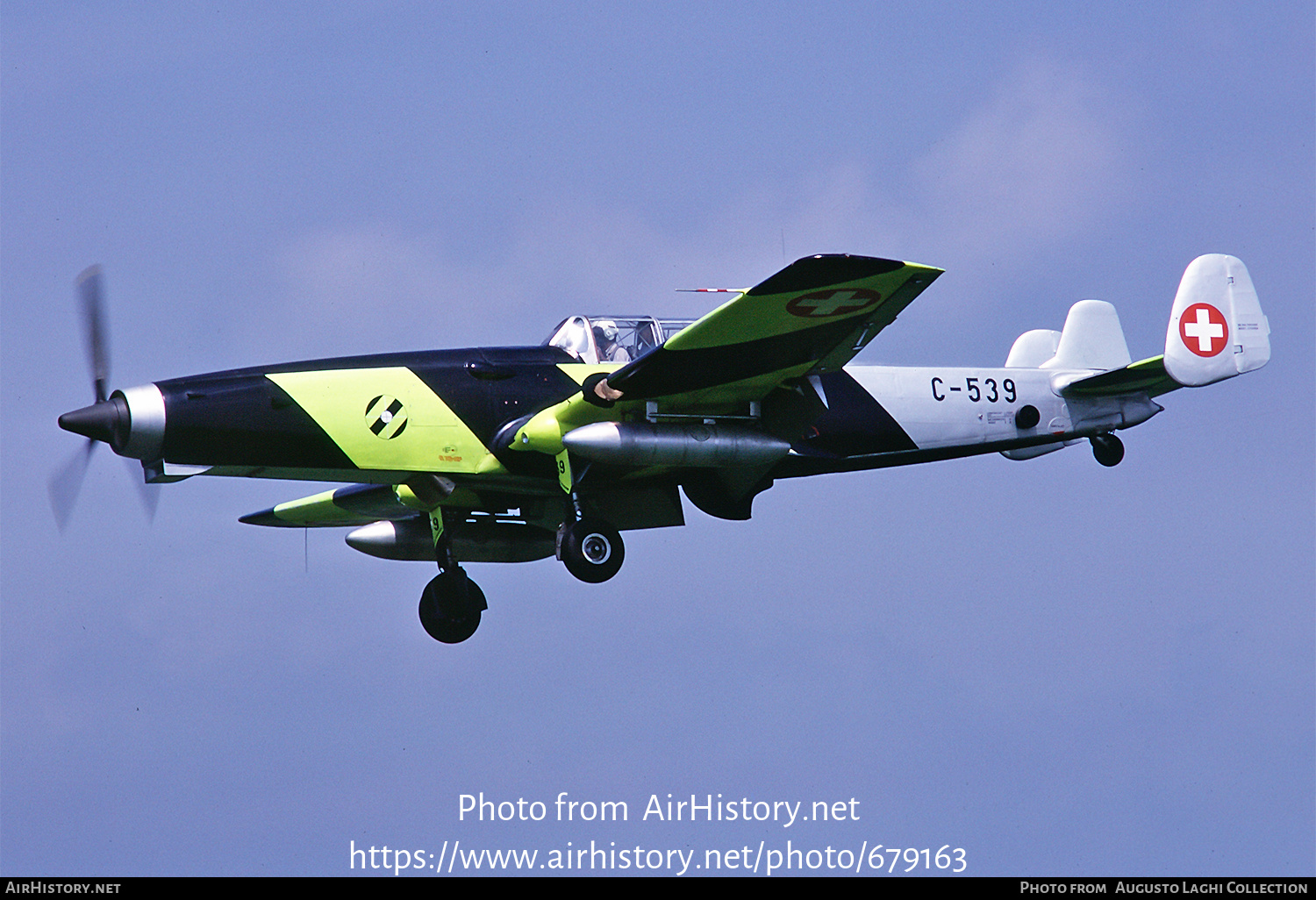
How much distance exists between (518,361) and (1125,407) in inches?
286

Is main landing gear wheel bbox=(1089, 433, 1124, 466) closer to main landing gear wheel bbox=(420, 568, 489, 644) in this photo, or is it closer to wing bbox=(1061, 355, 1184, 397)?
wing bbox=(1061, 355, 1184, 397)

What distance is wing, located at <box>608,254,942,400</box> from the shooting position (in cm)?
1616

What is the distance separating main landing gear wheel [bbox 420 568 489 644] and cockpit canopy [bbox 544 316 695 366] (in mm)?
2990

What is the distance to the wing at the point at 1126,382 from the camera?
20547mm

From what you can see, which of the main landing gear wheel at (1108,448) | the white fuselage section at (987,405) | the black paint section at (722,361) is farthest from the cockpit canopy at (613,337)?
the main landing gear wheel at (1108,448)

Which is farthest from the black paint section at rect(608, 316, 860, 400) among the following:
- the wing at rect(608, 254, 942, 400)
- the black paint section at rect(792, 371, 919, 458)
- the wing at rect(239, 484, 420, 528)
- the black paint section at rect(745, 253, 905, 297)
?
the wing at rect(239, 484, 420, 528)

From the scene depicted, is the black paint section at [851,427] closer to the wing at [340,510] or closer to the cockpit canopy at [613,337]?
the cockpit canopy at [613,337]

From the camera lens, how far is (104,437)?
1692 cm

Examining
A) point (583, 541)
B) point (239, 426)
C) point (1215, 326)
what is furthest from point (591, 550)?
point (1215, 326)

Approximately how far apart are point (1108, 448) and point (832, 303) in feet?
18.6

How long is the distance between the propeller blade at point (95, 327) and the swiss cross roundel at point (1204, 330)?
38.7 ft
